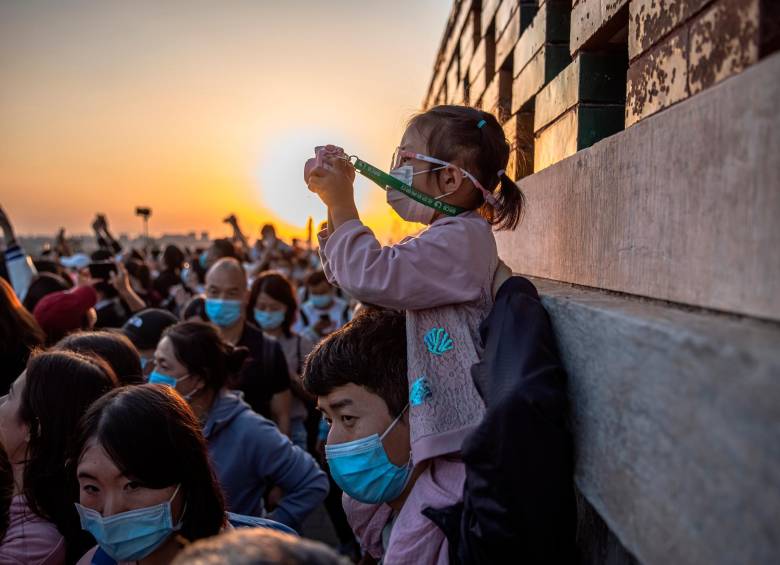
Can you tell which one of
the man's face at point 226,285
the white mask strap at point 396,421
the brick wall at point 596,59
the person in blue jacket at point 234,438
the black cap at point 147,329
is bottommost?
the person in blue jacket at point 234,438

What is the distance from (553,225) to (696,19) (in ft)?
3.12

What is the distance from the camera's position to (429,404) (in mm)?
1749

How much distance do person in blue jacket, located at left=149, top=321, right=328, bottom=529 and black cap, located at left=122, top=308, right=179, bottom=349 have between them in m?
0.92

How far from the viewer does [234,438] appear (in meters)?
3.53

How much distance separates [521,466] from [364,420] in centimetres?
88

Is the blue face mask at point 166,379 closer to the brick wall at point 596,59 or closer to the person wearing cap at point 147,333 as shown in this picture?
the person wearing cap at point 147,333

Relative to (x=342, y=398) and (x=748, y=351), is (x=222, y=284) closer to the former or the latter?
(x=342, y=398)

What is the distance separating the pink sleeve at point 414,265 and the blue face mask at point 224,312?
3.60 metres

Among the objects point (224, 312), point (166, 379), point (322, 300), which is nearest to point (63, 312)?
point (224, 312)

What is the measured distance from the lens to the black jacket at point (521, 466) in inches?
50.9

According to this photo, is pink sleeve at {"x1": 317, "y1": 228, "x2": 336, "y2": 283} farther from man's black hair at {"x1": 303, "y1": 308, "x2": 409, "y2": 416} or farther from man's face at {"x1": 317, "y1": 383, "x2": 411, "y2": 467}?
man's face at {"x1": 317, "y1": 383, "x2": 411, "y2": 467}

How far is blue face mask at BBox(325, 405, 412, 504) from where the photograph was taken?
80.3 inches

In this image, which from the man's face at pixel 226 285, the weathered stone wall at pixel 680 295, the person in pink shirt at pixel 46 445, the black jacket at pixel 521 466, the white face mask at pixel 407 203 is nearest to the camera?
the weathered stone wall at pixel 680 295

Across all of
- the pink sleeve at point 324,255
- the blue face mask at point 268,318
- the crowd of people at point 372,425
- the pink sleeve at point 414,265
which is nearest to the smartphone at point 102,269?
the blue face mask at point 268,318
